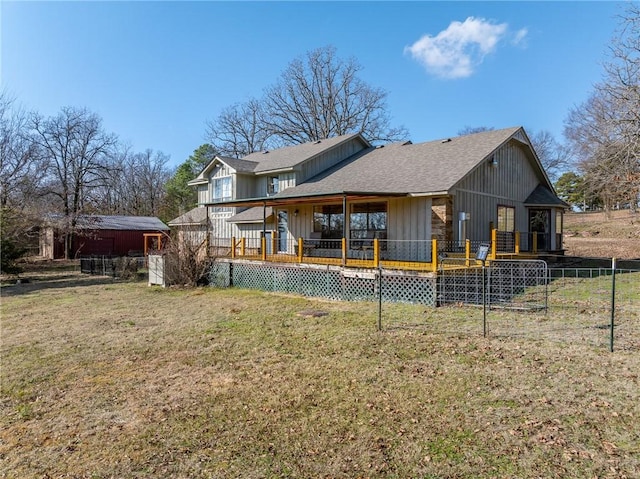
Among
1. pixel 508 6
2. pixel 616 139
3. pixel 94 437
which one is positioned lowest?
pixel 94 437

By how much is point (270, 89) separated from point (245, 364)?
35.1 m

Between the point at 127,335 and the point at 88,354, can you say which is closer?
the point at 88,354

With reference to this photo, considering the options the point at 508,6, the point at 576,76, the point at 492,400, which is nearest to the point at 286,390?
the point at 492,400

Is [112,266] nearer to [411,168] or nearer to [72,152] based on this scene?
[411,168]

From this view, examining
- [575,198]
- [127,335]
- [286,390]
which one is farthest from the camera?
[575,198]

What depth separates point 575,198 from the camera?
42.9m

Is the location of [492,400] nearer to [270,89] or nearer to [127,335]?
[127,335]

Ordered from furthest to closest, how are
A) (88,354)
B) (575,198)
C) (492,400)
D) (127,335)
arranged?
(575,198) → (127,335) → (88,354) → (492,400)

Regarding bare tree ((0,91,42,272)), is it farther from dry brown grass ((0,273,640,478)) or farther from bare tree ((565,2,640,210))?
bare tree ((565,2,640,210))

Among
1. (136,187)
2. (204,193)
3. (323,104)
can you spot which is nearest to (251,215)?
(204,193)

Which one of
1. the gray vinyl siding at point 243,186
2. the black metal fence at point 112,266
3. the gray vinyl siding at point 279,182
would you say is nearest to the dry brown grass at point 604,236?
the gray vinyl siding at point 279,182

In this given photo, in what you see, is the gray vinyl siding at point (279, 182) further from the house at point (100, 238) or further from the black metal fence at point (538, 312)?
the house at point (100, 238)

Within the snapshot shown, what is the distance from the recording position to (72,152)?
110ft

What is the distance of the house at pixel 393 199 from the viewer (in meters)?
13.2
